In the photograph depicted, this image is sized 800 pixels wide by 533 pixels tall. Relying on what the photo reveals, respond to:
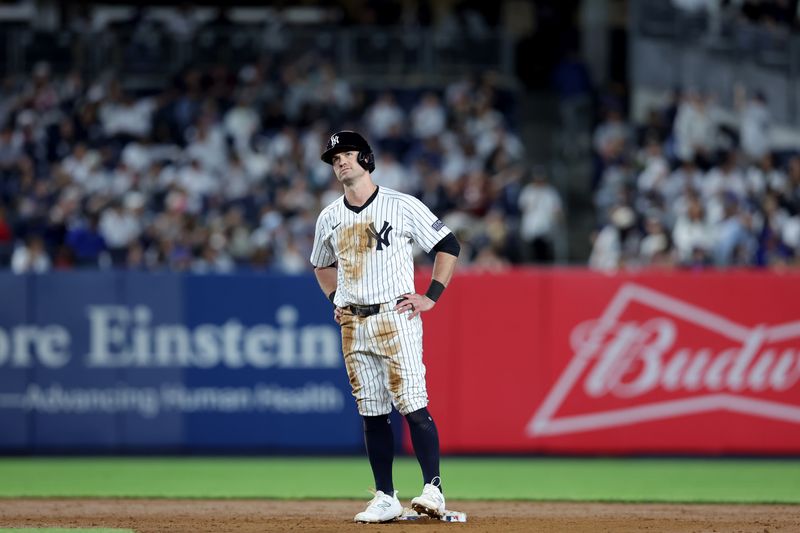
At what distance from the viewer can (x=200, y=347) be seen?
14.5 m

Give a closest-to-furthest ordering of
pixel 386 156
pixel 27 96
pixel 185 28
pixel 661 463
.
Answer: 1. pixel 661 463
2. pixel 386 156
3. pixel 27 96
4. pixel 185 28

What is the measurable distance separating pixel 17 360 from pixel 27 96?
7.74m

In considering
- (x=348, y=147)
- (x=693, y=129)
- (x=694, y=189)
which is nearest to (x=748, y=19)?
(x=693, y=129)

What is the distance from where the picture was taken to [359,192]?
8352 mm

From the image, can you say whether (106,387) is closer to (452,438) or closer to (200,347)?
(200,347)

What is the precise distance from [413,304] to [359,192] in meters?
0.76

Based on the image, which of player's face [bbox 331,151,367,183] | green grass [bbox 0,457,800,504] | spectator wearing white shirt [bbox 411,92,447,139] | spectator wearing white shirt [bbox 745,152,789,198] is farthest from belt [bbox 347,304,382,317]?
spectator wearing white shirt [bbox 411,92,447,139]

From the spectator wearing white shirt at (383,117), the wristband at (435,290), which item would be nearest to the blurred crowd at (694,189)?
Result: the spectator wearing white shirt at (383,117)

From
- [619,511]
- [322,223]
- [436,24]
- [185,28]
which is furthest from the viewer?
[436,24]

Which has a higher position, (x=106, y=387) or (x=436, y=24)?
(x=436, y=24)

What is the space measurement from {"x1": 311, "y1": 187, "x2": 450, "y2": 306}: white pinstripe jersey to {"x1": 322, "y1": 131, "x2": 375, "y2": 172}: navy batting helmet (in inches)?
9.1

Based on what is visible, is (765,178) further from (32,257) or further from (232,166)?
(32,257)

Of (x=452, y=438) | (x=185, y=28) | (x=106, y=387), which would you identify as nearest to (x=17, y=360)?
(x=106, y=387)

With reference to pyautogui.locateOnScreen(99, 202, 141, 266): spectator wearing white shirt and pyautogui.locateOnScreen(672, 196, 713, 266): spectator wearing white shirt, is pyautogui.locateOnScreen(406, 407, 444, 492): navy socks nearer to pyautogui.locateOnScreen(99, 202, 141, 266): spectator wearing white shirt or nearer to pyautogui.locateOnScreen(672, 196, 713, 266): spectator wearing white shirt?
pyautogui.locateOnScreen(672, 196, 713, 266): spectator wearing white shirt
